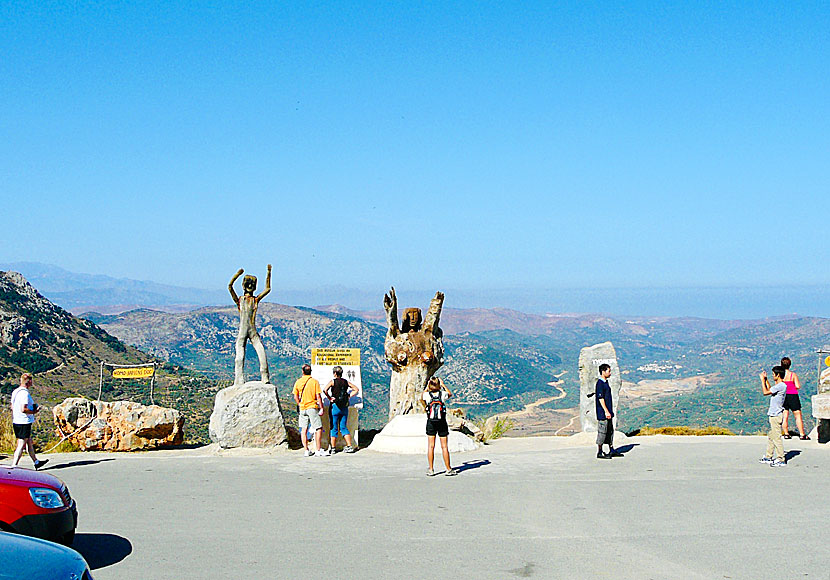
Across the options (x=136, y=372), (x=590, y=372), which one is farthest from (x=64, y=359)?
(x=590, y=372)

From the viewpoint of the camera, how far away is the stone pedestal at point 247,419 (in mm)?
15797

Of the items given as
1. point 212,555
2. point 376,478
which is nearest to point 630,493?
point 376,478

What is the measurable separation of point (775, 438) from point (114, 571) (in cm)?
1052

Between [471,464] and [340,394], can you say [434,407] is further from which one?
[340,394]

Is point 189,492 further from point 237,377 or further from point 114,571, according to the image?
point 237,377

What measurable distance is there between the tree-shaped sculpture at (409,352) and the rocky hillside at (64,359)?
11.9 metres

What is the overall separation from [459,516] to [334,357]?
303 inches

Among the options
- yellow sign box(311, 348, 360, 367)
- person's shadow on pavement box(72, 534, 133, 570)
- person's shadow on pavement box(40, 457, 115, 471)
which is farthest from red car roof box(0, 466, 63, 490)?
yellow sign box(311, 348, 360, 367)

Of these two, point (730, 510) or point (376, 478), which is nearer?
point (730, 510)

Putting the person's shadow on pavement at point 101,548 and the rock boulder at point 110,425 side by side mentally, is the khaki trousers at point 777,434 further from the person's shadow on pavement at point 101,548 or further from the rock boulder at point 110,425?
the rock boulder at point 110,425

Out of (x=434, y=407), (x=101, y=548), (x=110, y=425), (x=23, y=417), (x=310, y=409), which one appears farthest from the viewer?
(x=110, y=425)

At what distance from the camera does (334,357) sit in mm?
16812

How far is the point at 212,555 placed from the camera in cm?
780

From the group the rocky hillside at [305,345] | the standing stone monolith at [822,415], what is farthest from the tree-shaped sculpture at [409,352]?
the rocky hillside at [305,345]
